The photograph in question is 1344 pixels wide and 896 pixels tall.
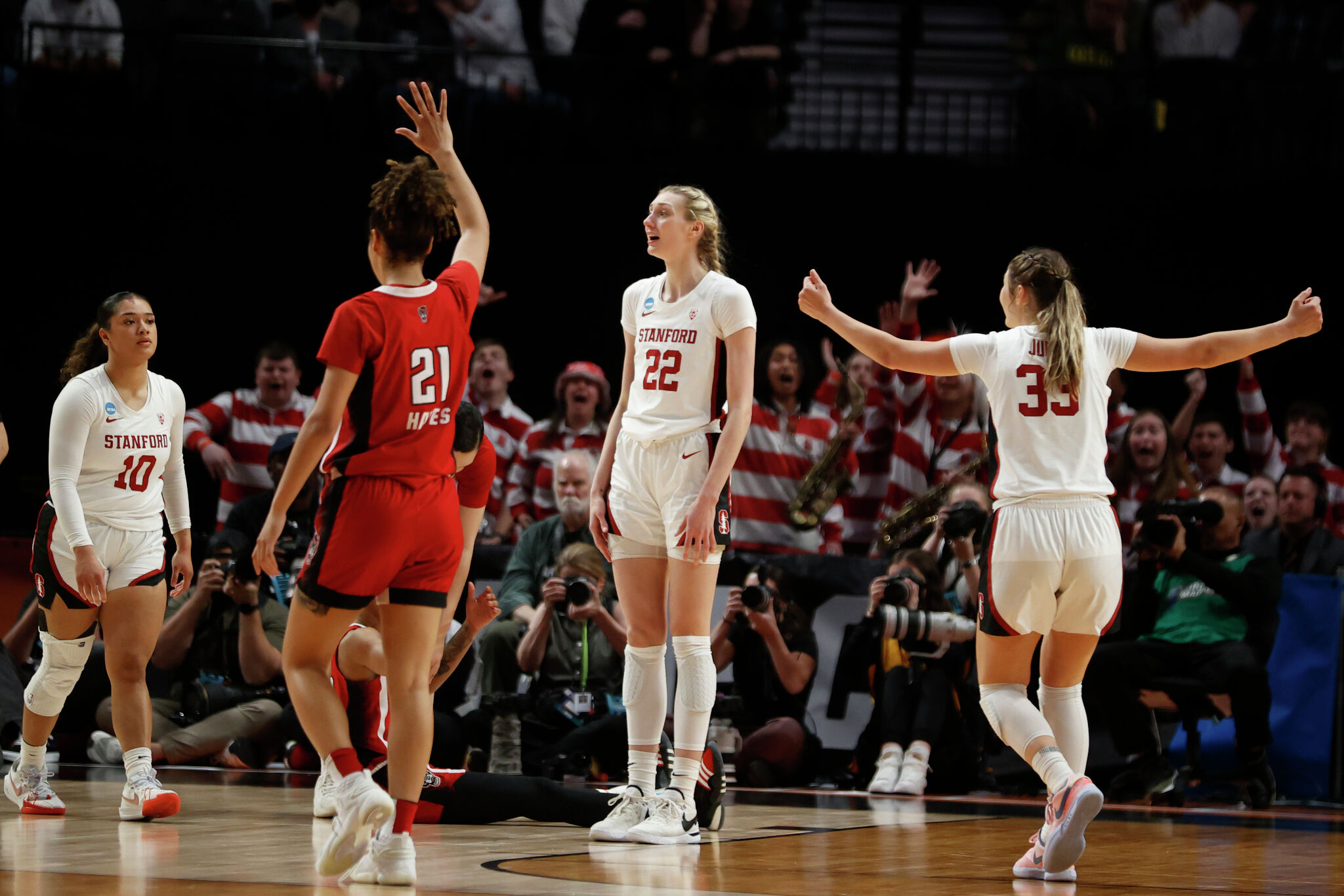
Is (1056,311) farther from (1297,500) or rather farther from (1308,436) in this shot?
(1308,436)

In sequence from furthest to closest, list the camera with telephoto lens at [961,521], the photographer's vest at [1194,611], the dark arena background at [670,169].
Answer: the dark arena background at [670,169]
the photographer's vest at [1194,611]
the camera with telephoto lens at [961,521]

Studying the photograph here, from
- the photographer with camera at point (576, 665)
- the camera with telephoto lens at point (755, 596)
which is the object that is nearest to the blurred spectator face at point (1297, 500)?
the camera with telephoto lens at point (755, 596)

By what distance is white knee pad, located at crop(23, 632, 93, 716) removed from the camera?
5.41 metres

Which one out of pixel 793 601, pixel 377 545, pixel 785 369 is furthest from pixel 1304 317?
pixel 785 369

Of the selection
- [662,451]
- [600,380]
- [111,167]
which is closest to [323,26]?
[111,167]

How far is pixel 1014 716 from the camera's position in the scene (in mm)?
4262

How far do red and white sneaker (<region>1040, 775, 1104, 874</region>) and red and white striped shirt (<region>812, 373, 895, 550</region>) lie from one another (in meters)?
4.66

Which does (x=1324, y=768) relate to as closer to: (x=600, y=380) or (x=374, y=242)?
(x=600, y=380)

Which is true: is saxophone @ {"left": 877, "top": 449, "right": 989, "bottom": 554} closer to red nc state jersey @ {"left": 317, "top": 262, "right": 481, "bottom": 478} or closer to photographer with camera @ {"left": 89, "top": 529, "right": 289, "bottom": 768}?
photographer with camera @ {"left": 89, "top": 529, "right": 289, "bottom": 768}

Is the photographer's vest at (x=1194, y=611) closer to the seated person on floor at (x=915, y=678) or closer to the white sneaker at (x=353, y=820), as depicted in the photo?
the seated person on floor at (x=915, y=678)

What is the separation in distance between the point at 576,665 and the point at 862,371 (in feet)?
9.12

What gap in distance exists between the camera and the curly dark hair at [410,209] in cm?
391

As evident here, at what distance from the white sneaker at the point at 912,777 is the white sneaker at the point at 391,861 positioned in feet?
11.9

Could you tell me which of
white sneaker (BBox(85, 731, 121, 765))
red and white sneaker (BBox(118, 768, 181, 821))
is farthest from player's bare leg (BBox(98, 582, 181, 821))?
white sneaker (BBox(85, 731, 121, 765))
